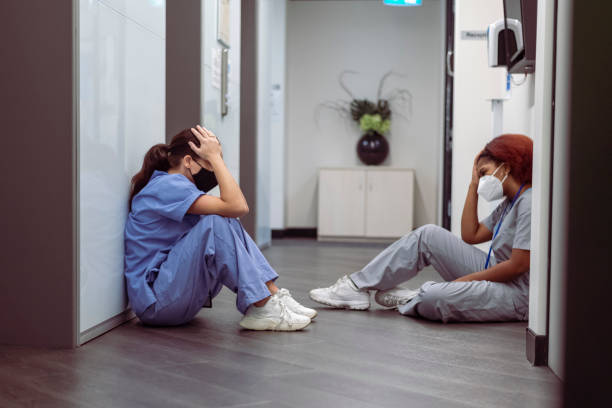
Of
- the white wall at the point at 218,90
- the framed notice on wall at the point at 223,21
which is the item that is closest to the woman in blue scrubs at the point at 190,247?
the white wall at the point at 218,90

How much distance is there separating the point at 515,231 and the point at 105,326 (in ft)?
5.19

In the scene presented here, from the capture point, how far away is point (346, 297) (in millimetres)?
2998

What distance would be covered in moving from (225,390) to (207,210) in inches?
33.3

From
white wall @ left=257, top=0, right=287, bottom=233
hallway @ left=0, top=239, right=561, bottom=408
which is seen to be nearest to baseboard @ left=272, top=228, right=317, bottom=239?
white wall @ left=257, top=0, right=287, bottom=233

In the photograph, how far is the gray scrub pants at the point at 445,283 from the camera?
272 cm

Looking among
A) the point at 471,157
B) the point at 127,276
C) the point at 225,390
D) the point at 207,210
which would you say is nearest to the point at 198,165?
the point at 207,210

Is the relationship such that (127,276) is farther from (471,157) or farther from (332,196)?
(332,196)

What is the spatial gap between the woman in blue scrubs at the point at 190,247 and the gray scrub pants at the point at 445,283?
424 mm

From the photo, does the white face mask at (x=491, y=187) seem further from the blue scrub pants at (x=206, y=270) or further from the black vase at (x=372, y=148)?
the black vase at (x=372, y=148)

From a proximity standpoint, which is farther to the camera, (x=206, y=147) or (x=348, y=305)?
(x=348, y=305)

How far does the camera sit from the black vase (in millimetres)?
6918

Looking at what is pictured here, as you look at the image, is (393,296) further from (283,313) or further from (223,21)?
(223,21)

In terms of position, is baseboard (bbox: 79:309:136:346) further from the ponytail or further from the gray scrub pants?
the gray scrub pants

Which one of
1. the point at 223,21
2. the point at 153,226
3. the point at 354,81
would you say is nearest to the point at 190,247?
the point at 153,226
